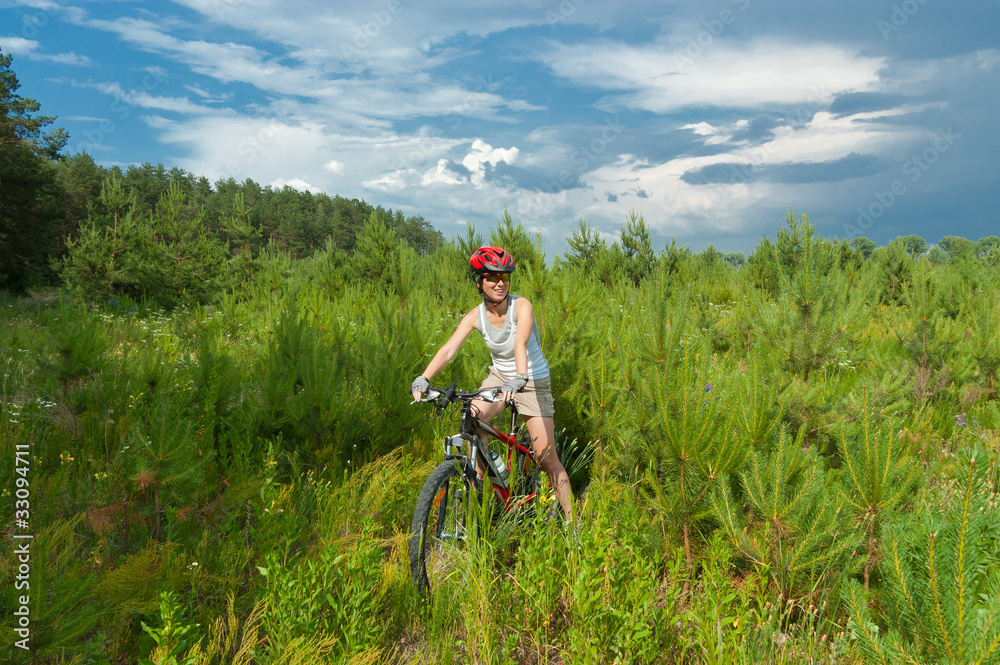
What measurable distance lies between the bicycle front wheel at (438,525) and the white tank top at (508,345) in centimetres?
91

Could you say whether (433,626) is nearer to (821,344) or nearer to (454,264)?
(821,344)

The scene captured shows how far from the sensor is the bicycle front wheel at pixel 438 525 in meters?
2.68

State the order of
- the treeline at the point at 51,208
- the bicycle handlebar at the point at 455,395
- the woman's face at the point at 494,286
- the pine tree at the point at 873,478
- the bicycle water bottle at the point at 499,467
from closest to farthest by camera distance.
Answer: the pine tree at the point at 873,478
the bicycle handlebar at the point at 455,395
the bicycle water bottle at the point at 499,467
the woman's face at the point at 494,286
the treeline at the point at 51,208

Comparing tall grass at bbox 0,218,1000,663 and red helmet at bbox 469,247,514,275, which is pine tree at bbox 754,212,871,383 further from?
red helmet at bbox 469,247,514,275

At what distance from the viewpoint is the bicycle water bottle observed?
3086 mm

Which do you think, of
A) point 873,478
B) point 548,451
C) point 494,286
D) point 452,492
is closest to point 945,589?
point 873,478

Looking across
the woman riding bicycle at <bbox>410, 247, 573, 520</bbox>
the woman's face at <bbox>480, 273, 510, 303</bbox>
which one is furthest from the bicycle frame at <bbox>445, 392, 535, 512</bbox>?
the woman's face at <bbox>480, 273, 510, 303</bbox>

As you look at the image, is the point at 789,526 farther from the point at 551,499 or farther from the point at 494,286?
the point at 494,286

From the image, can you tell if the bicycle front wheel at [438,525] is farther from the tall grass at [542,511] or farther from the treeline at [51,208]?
the treeline at [51,208]

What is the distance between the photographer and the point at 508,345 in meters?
3.52

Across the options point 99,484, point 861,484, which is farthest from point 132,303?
point 861,484

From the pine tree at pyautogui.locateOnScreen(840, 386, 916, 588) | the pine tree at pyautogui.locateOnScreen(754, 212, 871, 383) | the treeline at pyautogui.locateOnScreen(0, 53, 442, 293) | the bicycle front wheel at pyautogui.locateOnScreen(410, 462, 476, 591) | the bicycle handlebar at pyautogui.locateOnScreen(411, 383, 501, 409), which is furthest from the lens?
the treeline at pyautogui.locateOnScreen(0, 53, 442, 293)

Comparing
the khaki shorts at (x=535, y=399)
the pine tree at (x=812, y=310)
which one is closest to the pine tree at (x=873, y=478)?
the pine tree at (x=812, y=310)

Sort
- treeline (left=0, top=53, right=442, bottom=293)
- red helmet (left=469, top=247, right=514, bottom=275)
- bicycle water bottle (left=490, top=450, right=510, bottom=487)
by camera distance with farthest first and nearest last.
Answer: treeline (left=0, top=53, right=442, bottom=293), red helmet (left=469, top=247, right=514, bottom=275), bicycle water bottle (left=490, top=450, right=510, bottom=487)
